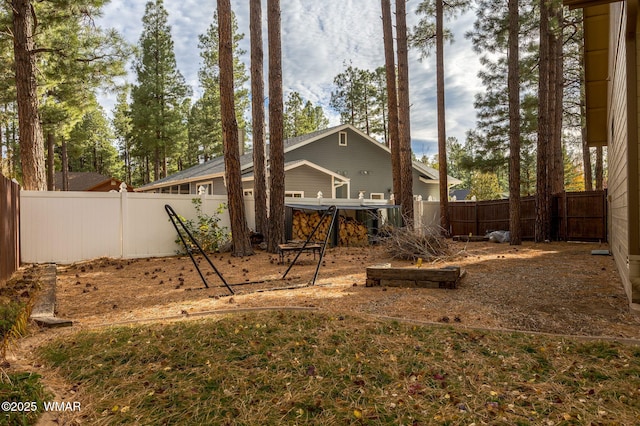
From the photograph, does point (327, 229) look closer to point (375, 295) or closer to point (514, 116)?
point (514, 116)

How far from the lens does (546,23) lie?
39.6 feet

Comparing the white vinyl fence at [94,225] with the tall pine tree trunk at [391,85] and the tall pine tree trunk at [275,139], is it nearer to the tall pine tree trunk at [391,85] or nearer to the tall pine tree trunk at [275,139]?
the tall pine tree trunk at [275,139]

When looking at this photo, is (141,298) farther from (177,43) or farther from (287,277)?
(177,43)

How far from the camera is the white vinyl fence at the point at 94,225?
8445 millimetres

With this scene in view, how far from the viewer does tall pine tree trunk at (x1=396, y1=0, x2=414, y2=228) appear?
11.2 metres

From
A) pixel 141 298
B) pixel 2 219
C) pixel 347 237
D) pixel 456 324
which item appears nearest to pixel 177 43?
pixel 347 237

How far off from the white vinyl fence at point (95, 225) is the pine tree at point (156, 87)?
17987 mm

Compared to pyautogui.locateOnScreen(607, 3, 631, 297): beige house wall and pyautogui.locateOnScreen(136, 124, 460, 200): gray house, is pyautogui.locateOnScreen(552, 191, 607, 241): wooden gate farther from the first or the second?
pyautogui.locateOnScreen(607, 3, 631, 297): beige house wall

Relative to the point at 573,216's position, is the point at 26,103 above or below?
above

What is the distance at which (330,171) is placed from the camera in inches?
691

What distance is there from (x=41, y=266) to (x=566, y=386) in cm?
914

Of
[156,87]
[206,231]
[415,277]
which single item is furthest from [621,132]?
[156,87]

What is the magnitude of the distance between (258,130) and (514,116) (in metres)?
7.71

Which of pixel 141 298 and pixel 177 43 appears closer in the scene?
pixel 141 298
